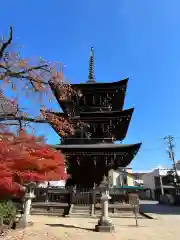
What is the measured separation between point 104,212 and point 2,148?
6.44m

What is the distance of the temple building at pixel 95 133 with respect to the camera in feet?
62.0

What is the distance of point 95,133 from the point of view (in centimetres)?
2161

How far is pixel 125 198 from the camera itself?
1886 cm

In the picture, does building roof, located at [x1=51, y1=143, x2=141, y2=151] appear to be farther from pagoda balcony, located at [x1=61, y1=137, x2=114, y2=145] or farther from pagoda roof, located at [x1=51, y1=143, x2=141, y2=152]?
pagoda balcony, located at [x1=61, y1=137, x2=114, y2=145]

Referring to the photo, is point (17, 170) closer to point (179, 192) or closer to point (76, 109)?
point (76, 109)

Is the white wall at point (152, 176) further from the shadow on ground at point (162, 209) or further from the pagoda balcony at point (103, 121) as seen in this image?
the pagoda balcony at point (103, 121)

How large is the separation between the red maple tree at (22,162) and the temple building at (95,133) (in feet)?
20.7

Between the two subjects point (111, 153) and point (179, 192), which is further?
point (179, 192)

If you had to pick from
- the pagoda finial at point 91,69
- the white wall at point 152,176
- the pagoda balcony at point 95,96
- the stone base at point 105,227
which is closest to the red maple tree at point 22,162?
the stone base at point 105,227

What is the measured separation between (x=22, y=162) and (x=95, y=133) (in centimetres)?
1258

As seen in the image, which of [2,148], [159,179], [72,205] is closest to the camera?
[2,148]

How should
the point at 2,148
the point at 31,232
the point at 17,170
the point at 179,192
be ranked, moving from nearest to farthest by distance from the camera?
the point at 2,148 → the point at 17,170 → the point at 31,232 → the point at 179,192

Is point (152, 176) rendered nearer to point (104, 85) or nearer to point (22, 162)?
point (104, 85)

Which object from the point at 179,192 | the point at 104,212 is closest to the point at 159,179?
the point at 179,192
